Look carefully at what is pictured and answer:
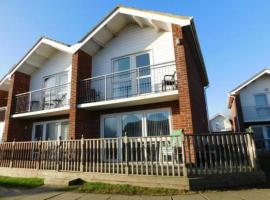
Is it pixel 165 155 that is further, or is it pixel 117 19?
pixel 117 19

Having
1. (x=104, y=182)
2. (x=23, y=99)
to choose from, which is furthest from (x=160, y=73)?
(x=23, y=99)

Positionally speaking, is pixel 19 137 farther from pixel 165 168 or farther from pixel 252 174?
pixel 252 174

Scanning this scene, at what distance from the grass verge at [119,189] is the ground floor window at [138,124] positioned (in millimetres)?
3541

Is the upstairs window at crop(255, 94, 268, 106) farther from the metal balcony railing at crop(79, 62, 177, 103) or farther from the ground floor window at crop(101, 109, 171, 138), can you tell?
the ground floor window at crop(101, 109, 171, 138)

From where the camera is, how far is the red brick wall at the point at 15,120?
1390 centimetres

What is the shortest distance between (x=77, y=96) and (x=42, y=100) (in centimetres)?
427

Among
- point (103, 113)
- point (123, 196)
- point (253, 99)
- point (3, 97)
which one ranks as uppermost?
point (3, 97)

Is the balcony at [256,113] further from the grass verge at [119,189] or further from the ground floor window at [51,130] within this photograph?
the grass verge at [119,189]

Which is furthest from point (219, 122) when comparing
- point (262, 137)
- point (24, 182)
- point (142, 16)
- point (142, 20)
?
point (24, 182)

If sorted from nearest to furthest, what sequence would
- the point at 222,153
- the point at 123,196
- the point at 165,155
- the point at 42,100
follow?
the point at 123,196
the point at 222,153
the point at 165,155
the point at 42,100

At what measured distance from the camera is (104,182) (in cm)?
786

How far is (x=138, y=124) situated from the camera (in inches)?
437

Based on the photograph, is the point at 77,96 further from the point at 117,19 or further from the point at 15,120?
the point at 15,120

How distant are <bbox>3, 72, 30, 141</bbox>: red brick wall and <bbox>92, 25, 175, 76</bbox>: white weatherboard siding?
5926 millimetres
